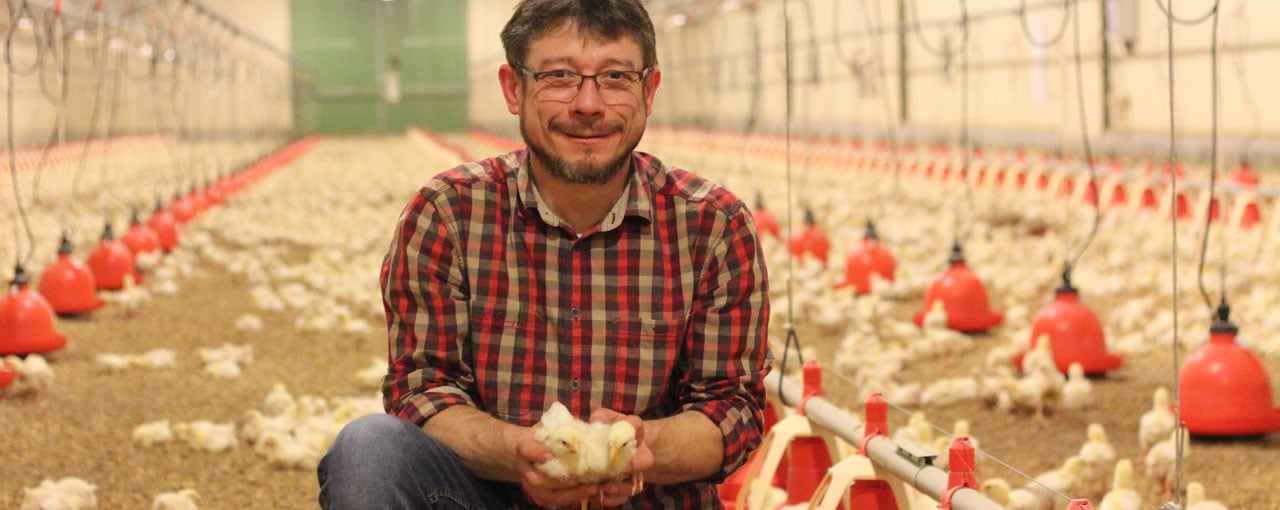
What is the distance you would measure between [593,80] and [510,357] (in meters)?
0.29

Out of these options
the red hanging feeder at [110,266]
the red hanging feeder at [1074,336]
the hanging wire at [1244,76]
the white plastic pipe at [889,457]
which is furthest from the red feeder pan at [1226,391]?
the hanging wire at [1244,76]

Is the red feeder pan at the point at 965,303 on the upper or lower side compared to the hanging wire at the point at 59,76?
lower

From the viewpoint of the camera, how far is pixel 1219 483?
228 centimetres

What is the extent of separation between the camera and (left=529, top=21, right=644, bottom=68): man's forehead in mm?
1405

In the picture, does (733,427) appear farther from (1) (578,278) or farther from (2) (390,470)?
(2) (390,470)

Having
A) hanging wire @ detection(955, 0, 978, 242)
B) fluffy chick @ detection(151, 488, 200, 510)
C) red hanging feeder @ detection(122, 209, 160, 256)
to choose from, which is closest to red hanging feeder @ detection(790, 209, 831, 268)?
hanging wire @ detection(955, 0, 978, 242)

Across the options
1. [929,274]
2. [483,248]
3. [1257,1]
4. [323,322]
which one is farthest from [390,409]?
[1257,1]

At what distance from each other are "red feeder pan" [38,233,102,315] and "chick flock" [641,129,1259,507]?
206 cm

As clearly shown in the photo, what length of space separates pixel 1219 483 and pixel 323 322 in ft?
8.48

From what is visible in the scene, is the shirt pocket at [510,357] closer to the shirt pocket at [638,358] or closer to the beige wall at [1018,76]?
the shirt pocket at [638,358]

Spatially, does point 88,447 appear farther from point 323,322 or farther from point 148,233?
point 148,233

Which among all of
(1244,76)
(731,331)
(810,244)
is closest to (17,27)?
(810,244)

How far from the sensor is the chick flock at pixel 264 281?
2676 mm

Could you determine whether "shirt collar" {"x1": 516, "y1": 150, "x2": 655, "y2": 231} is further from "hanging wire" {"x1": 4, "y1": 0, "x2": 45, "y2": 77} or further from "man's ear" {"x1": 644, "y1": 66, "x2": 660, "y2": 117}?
"hanging wire" {"x1": 4, "y1": 0, "x2": 45, "y2": 77}
